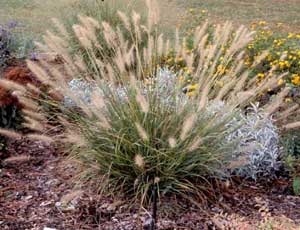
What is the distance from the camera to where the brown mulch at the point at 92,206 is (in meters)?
3.37

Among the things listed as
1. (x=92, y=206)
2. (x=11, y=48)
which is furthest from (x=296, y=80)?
(x=11, y=48)

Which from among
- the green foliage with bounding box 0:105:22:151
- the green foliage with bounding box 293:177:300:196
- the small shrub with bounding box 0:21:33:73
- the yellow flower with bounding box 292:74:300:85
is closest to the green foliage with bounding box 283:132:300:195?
the green foliage with bounding box 293:177:300:196

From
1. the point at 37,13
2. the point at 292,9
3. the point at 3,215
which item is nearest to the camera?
the point at 3,215

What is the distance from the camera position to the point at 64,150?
4305 millimetres

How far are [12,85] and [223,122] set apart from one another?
1367 mm

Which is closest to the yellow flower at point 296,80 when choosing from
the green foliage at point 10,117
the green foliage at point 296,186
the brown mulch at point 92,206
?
the brown mulch at point 92,206

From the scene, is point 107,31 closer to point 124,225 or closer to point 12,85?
point 12,85

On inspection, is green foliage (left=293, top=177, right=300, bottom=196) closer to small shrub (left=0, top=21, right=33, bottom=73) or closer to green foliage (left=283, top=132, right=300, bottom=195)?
green foliage (left=283, top=132, right=300, bottom=195)

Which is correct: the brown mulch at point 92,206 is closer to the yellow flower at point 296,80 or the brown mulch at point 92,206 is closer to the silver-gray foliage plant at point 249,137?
the silver-gray foliage plant at point 249,137

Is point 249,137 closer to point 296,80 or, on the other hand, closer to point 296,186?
point 296,186

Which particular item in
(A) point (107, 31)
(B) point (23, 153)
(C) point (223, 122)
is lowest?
(B) point (23, 153)

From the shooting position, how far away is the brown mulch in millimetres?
3373

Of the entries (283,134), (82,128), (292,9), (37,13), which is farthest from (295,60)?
(292,9)

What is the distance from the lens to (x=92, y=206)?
3.46 m
